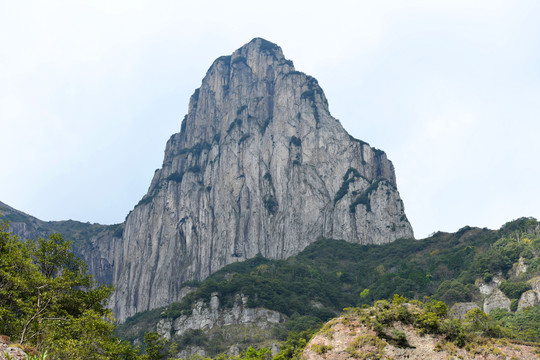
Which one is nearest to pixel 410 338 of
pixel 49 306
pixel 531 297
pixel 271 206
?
pixel 49 306

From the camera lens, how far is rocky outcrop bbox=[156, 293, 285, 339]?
112 meters

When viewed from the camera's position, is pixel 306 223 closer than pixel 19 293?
No

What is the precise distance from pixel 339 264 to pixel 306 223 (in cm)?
2688

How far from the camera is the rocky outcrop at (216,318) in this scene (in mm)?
111562

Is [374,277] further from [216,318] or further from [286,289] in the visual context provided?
[216,318]

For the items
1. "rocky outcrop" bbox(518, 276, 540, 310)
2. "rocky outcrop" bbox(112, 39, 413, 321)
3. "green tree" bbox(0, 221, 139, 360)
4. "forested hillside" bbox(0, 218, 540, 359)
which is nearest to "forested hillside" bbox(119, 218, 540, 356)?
"forested hillside" bbox(0, 218, 540, 359)

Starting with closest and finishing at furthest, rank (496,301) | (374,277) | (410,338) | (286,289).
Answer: (410,338), (496,301), (286,289), (374,277)

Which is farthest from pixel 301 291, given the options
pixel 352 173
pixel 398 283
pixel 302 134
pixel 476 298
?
pixel 302 134

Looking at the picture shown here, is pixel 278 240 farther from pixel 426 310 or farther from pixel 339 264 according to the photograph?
pixel 426 310

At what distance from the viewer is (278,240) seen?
171625 mm

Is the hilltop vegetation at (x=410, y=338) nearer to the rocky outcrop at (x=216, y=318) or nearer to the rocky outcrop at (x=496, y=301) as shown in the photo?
the rocky outcrop at (x=496, y=301)

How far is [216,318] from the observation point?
115625 millimetres

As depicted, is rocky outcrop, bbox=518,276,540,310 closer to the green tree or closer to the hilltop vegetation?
the hilltop vegetation

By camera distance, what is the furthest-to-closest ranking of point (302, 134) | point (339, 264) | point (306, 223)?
1. point (302, 134)
2. point (306, 223)
3. point (339, 264)
